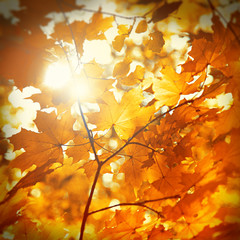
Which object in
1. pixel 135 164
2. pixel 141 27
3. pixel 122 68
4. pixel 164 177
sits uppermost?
pixel 141 27

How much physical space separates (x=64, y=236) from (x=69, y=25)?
1245 mm

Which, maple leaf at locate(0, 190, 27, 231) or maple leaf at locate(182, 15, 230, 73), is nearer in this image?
maple leaf at locate(182, 15, 230, 73)

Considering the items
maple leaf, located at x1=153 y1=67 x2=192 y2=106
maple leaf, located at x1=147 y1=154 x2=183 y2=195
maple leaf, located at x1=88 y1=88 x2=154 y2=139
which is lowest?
maple leaf, located at x1=147 y1=154 x2=183 y2=195

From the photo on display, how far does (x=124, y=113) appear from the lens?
80 centimetres

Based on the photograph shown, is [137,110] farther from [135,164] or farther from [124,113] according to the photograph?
[135,164]

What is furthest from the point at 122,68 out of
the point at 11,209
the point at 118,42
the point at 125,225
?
the point at 11,209

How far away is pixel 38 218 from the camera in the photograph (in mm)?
1076

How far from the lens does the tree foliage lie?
28.5 inches

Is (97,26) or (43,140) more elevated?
(97,26)

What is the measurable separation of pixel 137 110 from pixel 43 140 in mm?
502

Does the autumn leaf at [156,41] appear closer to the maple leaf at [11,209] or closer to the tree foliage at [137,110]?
the tree foliage at [137,110]

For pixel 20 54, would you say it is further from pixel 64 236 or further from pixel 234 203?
pixel 234 203

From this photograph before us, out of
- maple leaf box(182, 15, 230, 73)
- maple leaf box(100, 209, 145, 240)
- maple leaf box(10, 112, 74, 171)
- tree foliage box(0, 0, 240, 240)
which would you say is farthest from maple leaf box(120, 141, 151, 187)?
maple leaf box(182, 15, 230, 73)

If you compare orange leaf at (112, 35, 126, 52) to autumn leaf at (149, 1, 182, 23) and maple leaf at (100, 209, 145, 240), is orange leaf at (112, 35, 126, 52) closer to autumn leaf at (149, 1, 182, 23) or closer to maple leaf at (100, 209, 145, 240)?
autumn leaf at (149, 1, 182, 23)
